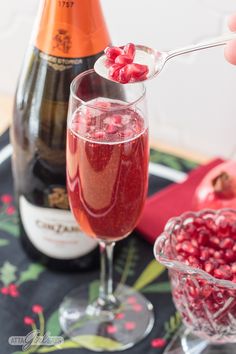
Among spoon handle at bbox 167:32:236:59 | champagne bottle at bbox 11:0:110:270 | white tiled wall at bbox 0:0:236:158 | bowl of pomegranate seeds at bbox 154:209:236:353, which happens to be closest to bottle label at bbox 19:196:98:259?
champagne bottle at bbox 11:0:110:270

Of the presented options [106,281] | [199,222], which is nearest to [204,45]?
[199,222]

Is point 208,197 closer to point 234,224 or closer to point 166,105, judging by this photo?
point 234,224

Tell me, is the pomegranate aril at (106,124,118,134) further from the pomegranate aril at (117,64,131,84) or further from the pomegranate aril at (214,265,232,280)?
the pomegranate aril at (214,265,232,280)

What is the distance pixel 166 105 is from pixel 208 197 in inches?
11.0

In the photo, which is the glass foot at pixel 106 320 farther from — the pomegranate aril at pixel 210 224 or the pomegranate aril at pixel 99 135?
the pomegranate aril at pixel 99 135

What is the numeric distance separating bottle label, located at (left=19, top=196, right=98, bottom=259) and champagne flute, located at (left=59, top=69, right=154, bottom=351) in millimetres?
40

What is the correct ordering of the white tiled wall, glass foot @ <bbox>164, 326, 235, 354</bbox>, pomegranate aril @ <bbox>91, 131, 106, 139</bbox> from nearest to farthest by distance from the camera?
pomegranate aril @ <bbox>91, 131, 106, 139</bbox>
glass foot @ <bbox>164, 326, 235, 354</bbox>
the white tiled wall

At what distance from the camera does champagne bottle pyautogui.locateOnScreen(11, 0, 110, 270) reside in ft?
2.29

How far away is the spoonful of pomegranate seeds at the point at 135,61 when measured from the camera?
23.9 inches

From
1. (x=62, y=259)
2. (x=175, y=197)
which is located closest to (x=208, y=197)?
(x=175, y=197)

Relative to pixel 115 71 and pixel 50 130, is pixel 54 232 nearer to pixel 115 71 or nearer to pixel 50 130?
pixel 50 130

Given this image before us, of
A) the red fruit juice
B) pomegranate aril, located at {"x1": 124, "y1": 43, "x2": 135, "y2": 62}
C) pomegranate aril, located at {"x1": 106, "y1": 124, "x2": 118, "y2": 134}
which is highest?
pomegranate aril, located at {"x1": 124, "y1": 43, "x2": 135, "y2": 62}

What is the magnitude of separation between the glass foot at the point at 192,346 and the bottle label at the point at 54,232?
146 mm

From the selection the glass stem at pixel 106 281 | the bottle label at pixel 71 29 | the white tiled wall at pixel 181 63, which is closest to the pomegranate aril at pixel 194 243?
the glass stem at pixel 106 281
